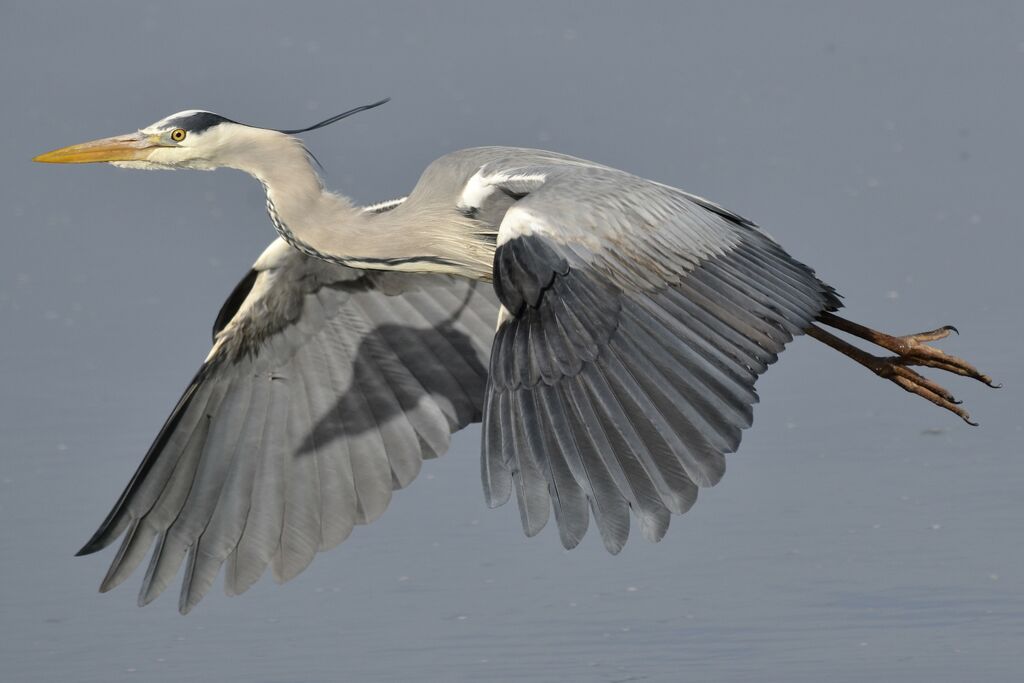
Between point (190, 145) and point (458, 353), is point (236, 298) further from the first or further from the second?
point (458, 353)

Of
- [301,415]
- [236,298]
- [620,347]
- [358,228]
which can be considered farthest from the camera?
[301,415]

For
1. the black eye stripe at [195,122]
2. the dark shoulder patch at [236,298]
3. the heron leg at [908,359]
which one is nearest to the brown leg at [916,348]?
the heron leg at [908,359]

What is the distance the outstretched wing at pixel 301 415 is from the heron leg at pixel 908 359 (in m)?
1.18

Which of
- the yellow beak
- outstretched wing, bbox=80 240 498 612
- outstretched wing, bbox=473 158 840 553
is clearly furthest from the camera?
outstretched wing, bbox=80 240 498 612

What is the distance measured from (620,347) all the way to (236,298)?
5.90ft

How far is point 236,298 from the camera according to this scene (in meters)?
5.62

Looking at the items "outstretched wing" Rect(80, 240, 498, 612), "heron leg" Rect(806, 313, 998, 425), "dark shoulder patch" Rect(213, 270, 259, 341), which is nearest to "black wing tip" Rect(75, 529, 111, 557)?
"outstretched wing" Rect(80, 240, 498, 612)

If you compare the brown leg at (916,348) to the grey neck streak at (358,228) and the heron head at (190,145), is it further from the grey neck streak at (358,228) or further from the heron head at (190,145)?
the heron head at (190,145)

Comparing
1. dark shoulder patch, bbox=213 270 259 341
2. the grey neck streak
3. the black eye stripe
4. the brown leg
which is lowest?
the brown leg

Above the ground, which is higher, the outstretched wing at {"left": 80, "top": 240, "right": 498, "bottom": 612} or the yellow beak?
the yellow beak

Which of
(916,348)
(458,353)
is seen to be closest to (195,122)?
(458,353)

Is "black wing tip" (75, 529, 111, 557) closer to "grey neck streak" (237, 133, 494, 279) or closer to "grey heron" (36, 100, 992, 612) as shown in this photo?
"grey heron" (36, 100, 992, 612)

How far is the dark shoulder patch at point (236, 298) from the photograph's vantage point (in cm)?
560

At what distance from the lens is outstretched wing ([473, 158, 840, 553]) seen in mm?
3908
